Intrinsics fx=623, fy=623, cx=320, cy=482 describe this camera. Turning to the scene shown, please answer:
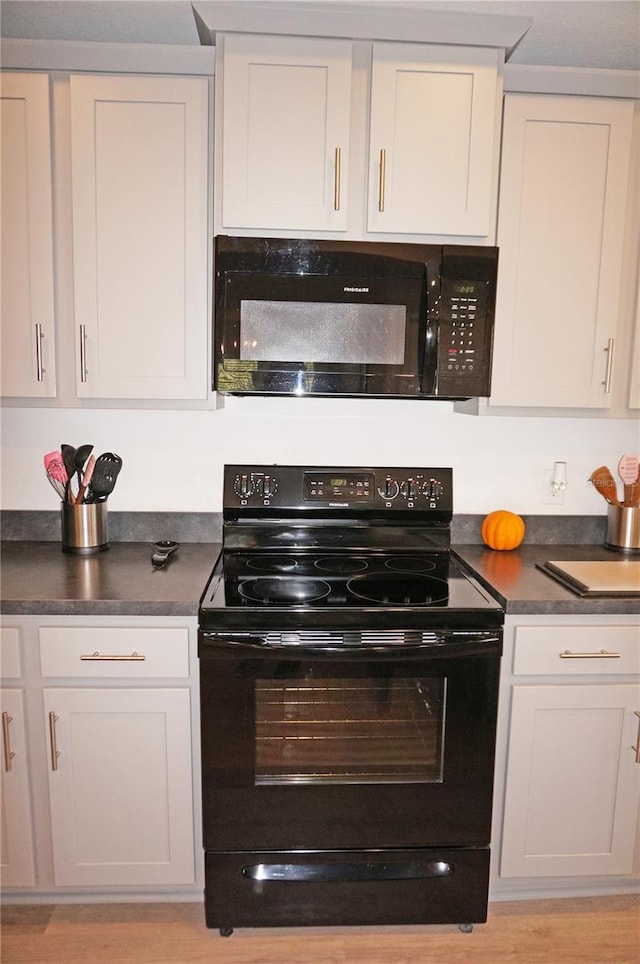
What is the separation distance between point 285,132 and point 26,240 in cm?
81

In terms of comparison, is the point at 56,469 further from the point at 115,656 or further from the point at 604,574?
the point at 604,574

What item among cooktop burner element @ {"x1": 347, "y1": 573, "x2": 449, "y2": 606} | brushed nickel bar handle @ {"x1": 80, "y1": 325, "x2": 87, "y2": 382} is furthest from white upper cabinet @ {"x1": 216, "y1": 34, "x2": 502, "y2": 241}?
cooktop burner element @ {"x1": 347, "y1": 573, "x2": 449, "y2": 606}

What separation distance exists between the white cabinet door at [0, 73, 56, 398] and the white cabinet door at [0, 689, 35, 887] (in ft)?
2.95

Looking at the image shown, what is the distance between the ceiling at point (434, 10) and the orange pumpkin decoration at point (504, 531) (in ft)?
4.64

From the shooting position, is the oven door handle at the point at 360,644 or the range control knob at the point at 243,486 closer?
the oven door handle at the point at 360,644

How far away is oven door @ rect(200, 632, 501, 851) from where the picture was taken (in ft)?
5.17

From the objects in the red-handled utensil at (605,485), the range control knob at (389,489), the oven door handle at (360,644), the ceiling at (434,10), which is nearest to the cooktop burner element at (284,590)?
the oven door handle at (360,644)

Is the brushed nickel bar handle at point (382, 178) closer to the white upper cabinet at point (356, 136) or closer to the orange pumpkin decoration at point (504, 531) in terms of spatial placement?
the white upper cabinet at point (356, 136)

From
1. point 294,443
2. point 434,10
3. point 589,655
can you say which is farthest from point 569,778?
point 434,10

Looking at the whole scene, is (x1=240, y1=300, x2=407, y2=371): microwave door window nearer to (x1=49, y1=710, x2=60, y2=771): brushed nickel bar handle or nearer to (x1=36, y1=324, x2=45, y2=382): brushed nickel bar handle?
(x1=36, y1=324, x2=45, y2=382): brushed nickel bar handle


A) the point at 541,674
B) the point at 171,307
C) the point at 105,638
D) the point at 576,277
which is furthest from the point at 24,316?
the point at 541,674

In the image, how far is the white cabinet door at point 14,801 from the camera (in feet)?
5.40

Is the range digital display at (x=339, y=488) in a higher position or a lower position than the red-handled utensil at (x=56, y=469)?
lower

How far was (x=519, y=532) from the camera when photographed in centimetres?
211
